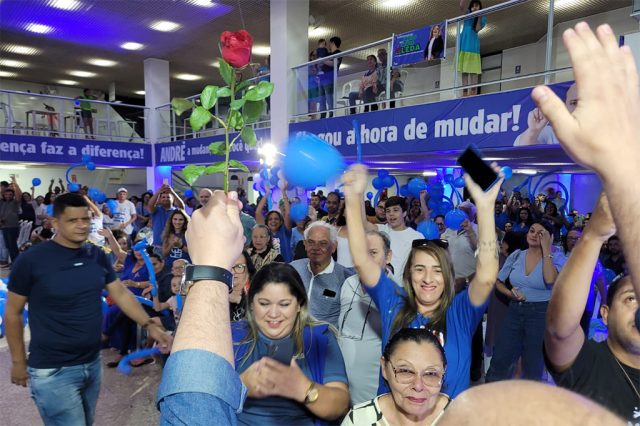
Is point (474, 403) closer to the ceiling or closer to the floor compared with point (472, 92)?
closer to the floor

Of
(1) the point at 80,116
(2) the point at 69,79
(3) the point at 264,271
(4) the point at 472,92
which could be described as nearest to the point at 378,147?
(4) the point at 472,92

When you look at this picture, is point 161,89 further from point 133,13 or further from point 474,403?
point 474,403

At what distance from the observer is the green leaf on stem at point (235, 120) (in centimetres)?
110

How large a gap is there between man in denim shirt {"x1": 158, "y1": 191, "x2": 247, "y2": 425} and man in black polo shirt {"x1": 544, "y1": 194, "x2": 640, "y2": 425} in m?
0.93

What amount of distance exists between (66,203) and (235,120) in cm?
159

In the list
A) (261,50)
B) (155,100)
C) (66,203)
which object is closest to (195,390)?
(66,203)

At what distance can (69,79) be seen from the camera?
53.3 ft

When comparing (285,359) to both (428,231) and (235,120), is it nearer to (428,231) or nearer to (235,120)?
(235,120)

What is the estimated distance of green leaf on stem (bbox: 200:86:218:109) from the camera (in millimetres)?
1103

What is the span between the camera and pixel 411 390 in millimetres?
1340

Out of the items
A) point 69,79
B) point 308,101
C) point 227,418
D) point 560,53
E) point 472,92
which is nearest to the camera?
point 227,418

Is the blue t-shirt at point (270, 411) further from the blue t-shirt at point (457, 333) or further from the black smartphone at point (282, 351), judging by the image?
the blue t-shirt at point (457, 333)

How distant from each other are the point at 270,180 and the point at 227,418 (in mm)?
5748

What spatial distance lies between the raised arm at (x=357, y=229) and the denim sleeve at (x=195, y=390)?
4.24 feet
